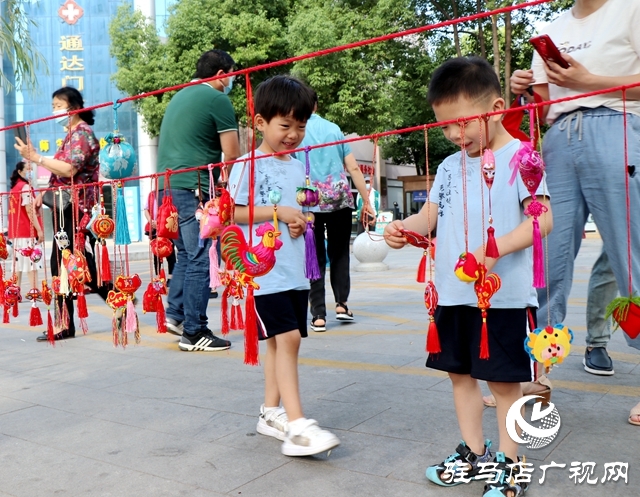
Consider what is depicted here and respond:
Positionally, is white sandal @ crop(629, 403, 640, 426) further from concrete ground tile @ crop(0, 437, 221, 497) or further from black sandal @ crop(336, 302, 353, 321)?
black sandal @ crop(336, 302, 353, 321)

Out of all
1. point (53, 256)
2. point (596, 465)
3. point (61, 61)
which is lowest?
point (596, 465)

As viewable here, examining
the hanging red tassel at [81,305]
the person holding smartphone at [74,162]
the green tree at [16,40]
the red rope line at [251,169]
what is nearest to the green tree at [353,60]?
the green tree at [16,40]

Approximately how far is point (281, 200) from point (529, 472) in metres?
1.37

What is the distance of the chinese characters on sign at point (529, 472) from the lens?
2.03 m

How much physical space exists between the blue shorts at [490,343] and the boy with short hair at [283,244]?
0.60 m

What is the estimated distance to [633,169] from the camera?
259 cm

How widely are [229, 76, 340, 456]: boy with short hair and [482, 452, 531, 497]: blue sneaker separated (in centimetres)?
75

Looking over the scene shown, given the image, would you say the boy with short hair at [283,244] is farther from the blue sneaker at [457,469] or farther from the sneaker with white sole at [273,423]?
the blue sneaker at [457,469]

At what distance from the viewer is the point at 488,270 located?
207 centimetres

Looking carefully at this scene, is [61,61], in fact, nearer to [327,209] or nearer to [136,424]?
[327,209]

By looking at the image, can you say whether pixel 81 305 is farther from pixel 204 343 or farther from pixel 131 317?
pixel 204 343

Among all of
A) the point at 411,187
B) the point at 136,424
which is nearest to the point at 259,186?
the point at 136,424

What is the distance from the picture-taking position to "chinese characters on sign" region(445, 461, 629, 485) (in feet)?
6.66

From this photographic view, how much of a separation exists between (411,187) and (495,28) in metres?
15.5
